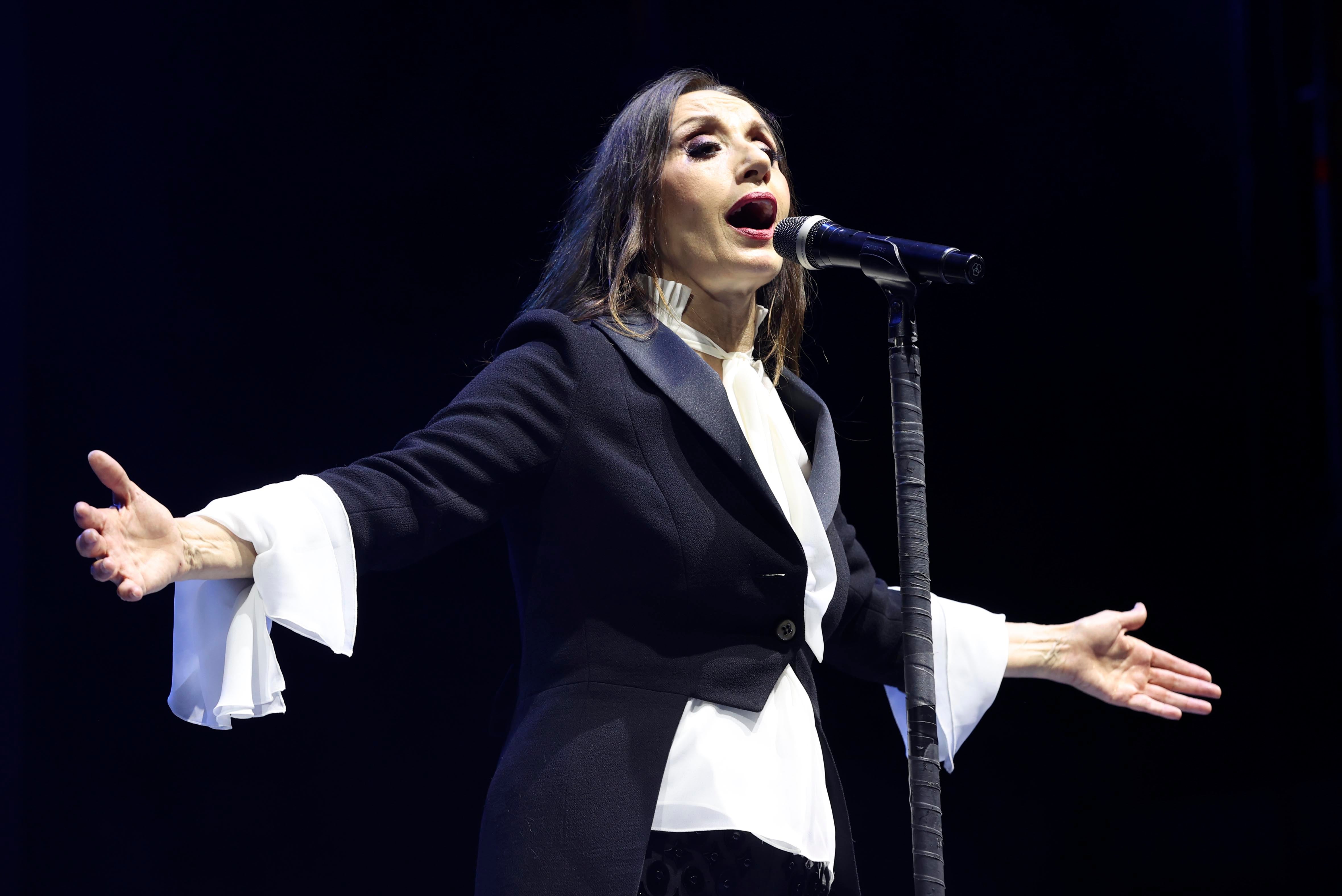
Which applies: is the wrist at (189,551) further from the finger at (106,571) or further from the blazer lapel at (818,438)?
the blazer lapel at (818,438)

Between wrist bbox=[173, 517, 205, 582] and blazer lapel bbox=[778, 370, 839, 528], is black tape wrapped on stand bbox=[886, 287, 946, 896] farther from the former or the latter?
wrist bbox=[173, 517, 205, 582]

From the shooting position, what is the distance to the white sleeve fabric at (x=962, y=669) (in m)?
1.79

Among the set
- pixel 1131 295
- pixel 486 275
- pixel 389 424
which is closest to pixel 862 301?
pixel 1131 295

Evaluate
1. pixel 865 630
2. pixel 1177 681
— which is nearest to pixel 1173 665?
pixel 1177 681

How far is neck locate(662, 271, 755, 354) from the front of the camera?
1791mm

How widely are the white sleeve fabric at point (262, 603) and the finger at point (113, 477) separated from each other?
0.10 m

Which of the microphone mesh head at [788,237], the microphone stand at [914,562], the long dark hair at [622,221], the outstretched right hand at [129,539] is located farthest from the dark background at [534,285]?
the microphone stand at [914,562]

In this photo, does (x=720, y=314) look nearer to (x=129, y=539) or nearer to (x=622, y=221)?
(x=622, y=221)

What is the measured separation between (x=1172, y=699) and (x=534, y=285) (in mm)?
1372

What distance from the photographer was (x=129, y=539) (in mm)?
1134

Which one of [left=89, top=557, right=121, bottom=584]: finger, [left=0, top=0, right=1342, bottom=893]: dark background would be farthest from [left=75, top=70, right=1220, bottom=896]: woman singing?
[left=0, top=0, right=1342, bottom=893]: dark background

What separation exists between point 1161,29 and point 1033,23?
383mm

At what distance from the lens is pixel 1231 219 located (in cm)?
322

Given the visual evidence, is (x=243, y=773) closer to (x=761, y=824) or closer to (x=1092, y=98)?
(x=761, y=824)
